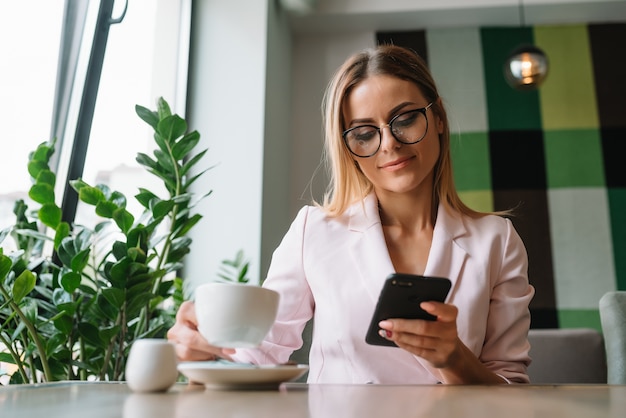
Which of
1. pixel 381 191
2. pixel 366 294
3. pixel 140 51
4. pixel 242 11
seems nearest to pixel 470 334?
pixel 366 294

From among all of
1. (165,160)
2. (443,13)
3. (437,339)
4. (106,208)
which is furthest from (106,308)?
(443,13)

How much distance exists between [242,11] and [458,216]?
2.67 m

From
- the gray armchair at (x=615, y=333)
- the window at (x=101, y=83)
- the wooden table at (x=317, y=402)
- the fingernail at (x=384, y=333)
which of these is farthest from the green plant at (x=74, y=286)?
the gray armchair at (x=615, y=333)

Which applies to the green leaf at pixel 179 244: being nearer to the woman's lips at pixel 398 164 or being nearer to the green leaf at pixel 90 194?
the green leaf at pixel 90 194

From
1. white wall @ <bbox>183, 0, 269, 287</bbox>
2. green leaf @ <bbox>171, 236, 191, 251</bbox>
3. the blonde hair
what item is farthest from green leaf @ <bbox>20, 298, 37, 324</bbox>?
white wall @ <bbox>183, 0, 269, 287</bbox>

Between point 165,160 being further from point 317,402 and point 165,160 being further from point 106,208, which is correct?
point 317,402

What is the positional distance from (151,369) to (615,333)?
136cm

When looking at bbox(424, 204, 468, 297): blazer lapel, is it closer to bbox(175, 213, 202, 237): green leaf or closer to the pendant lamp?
bbox(175, 213, 202, 237): green leaf

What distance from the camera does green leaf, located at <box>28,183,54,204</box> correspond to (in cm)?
189

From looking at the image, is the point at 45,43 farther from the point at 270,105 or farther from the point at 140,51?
the point at 270,105

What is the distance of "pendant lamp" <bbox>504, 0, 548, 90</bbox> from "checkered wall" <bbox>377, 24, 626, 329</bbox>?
0.62 m

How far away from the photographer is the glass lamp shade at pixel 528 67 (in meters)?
3.55

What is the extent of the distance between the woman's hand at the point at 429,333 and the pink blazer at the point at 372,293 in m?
0.33

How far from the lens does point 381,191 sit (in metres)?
1.66
